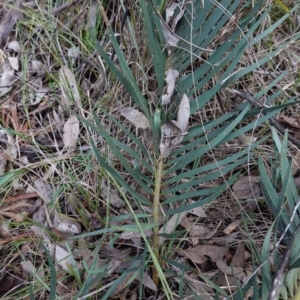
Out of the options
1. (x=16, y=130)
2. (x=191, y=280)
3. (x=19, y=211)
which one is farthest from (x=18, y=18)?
(x=191, y=280)

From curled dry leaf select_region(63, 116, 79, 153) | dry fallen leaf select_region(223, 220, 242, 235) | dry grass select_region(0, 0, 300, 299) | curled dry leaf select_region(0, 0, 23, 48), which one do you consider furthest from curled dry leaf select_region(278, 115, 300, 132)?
Result: curled dry leaf select_region(0, 0, 23, 48)

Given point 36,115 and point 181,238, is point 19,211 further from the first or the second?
point 181,238

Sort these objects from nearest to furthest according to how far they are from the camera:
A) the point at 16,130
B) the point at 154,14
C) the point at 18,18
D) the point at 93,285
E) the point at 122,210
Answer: the point at 154,14 < the point at 93,285 < the point at 122,210 < the point at 16,130 < the point at 18,18

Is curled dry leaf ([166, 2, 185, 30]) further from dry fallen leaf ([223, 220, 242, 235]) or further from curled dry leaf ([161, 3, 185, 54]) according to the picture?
dry fallen leaf ([223, 220, 242, 235])

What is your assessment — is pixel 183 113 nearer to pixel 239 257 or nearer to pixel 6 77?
pixel 239 257

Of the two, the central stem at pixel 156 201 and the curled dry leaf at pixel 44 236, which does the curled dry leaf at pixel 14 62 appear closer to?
the curled dry leaf at pixel 44 236

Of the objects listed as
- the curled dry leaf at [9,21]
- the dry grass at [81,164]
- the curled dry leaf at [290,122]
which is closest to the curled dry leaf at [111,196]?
the dry grass at [81,164]
